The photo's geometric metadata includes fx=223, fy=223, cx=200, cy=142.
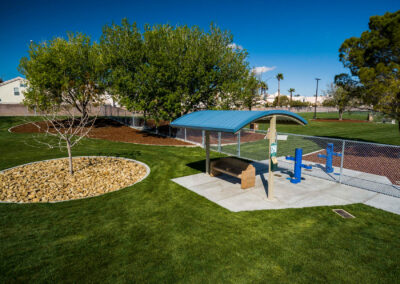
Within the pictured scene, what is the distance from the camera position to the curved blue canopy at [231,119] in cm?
678

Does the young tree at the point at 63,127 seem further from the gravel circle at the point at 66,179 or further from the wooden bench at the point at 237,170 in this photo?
the wooden bench at the point at 237,170

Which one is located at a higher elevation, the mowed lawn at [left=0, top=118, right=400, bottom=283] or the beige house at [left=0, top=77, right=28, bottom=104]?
the beige house at [left=0, top=77, right=28, bottom=104]

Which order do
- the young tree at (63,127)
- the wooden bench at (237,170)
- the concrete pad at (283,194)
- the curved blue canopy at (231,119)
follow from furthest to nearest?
the young tree at (63,127) → the wooden bench at (237,170) → the concrete pad at (283,194) → the curved blue canopy at (231,119)

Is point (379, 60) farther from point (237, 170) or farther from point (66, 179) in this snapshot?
point (66, 179)

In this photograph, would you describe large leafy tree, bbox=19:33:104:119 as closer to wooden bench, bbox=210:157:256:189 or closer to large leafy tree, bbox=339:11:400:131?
wooden bench, bbox=210:157:256:189

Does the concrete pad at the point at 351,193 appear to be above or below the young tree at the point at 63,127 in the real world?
below

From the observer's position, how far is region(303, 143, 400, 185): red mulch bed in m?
10.9

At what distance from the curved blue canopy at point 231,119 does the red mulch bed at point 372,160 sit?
605 cm

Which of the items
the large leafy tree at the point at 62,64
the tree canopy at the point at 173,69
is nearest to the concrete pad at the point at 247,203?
the tree canopy at the point at 173,69

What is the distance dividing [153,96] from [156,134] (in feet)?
18.2

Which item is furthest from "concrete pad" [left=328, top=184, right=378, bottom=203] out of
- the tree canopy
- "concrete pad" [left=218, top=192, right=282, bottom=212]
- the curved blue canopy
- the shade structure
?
the tree canopy

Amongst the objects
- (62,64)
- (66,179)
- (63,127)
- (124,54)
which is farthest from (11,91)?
(66,179)

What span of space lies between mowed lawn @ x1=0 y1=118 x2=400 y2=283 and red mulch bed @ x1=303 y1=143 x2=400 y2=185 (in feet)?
16.6

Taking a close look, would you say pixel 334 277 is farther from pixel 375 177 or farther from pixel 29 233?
Answer: pixel 375 177
